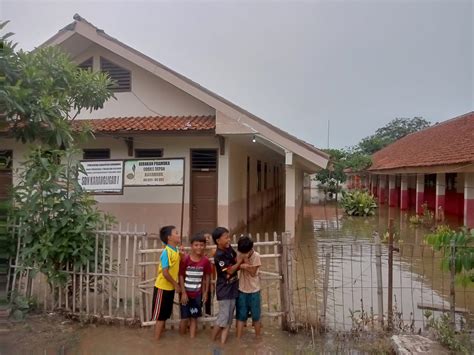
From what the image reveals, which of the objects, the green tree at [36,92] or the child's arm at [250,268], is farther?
the green tree at [36,92]

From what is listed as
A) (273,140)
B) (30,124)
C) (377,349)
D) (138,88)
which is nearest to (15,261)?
(30,124)

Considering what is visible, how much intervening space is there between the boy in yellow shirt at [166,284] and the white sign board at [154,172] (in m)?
4.64

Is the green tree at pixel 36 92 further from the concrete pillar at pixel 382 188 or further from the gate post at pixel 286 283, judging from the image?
the concrete pillar at pixel 382 188

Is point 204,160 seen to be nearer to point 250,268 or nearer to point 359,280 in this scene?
point 359,280

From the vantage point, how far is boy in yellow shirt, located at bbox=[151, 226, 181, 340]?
187 inches

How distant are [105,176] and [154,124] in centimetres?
228

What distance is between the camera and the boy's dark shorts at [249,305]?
15.8 feet

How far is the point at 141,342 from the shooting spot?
4750mm

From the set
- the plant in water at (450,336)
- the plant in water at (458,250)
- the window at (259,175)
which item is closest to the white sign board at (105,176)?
the plant in water at (458,250)

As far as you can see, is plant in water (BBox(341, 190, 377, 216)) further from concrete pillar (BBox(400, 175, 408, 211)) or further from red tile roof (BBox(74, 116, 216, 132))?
red tile roof (BBox(74, 116, 216, 132))

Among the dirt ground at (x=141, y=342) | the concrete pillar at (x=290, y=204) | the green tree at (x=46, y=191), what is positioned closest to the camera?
the dirt ground at (x=141, y=342)

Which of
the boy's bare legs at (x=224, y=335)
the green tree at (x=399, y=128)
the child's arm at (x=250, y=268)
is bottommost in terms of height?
the boy's bare legs at (x=224, y=335)

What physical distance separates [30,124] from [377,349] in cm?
494

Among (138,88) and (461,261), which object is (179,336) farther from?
(138,88)
